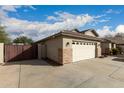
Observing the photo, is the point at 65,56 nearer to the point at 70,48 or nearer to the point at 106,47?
the point at 70,48

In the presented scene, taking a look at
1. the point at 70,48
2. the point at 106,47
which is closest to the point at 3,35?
the point at 70,48

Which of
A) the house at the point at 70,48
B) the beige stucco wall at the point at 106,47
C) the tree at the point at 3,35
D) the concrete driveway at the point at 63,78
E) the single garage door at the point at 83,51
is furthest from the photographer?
the tree at the point at 3,35

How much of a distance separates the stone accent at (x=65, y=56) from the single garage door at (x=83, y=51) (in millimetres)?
807

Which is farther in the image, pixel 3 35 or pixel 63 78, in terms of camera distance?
pixel 3 35

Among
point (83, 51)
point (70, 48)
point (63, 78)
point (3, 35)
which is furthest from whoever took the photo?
point (3, 35)

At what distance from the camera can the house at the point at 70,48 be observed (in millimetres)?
9359

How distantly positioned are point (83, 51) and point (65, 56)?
10.6 feet

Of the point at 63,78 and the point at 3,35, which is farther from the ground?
the point at 3,35

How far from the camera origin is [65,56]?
30.8 feet

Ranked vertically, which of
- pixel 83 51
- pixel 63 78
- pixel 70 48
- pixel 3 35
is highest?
pixel 3 35

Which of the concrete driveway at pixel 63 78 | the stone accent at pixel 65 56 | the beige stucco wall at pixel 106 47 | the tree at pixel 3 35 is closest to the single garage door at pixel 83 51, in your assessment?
the stone accent at pixel 65 56

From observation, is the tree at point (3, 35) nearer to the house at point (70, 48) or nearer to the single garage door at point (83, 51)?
the house at point (70, 48)
